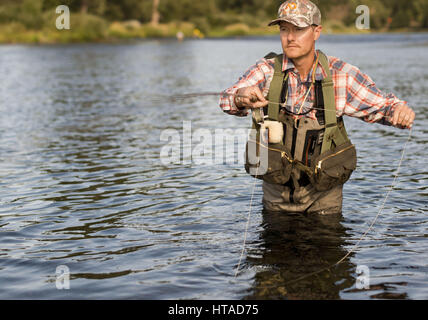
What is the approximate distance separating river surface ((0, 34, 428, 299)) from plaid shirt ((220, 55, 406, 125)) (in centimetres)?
123

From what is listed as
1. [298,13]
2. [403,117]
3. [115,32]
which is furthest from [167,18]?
[403,117]

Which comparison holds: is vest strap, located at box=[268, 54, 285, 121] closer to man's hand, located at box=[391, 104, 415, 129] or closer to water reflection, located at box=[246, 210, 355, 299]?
man's hand, located at box=[391, 104, 415, 129]

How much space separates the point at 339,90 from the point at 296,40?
564 mm

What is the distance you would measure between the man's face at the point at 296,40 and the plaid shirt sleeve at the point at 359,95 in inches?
12.1

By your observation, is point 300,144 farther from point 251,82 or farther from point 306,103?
point 251,82

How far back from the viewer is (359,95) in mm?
5395

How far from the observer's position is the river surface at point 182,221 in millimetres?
5027

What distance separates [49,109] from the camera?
55.5 feet

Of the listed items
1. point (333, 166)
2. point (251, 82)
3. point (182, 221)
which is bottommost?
point (182, 221)

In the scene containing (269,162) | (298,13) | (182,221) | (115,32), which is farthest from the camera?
(115,32)

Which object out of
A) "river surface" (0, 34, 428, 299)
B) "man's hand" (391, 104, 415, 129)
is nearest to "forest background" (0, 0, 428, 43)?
"river surface" (0, 34, 428, 299)

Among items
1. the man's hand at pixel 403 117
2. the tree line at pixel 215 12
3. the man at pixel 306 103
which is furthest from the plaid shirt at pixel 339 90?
the tree line at pixel 215 12
